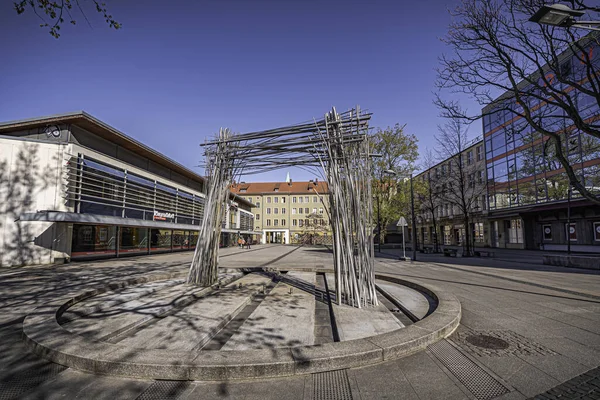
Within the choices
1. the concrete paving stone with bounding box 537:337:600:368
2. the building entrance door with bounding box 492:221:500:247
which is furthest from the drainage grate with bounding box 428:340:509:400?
the building entrance door with bounding box 492:221:500:247

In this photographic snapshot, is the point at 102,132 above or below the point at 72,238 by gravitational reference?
above

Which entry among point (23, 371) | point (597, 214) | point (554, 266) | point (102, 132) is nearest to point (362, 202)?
point (23, 371)

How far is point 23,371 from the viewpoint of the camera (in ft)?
10.8

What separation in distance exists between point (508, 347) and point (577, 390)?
43.7 inches

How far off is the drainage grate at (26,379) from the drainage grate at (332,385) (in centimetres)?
285

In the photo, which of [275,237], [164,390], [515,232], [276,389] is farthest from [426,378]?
[275,237]

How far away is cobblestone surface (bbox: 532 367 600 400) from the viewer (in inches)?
107

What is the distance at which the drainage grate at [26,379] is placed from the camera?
284cm

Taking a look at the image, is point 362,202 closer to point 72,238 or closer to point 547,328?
point 547,328

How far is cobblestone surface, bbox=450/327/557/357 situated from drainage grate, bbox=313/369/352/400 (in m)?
1.87

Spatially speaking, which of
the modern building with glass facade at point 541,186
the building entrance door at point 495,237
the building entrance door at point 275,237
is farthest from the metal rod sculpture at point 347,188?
the building entrance door at point 275,237

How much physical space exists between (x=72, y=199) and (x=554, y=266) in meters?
25.1

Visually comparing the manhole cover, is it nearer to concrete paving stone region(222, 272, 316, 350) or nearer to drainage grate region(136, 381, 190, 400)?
concrete paving stone region(222, 272, 316, 350)

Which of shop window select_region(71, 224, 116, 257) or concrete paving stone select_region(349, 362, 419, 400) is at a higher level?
shop window select_region(71, 224, 116, 257)
